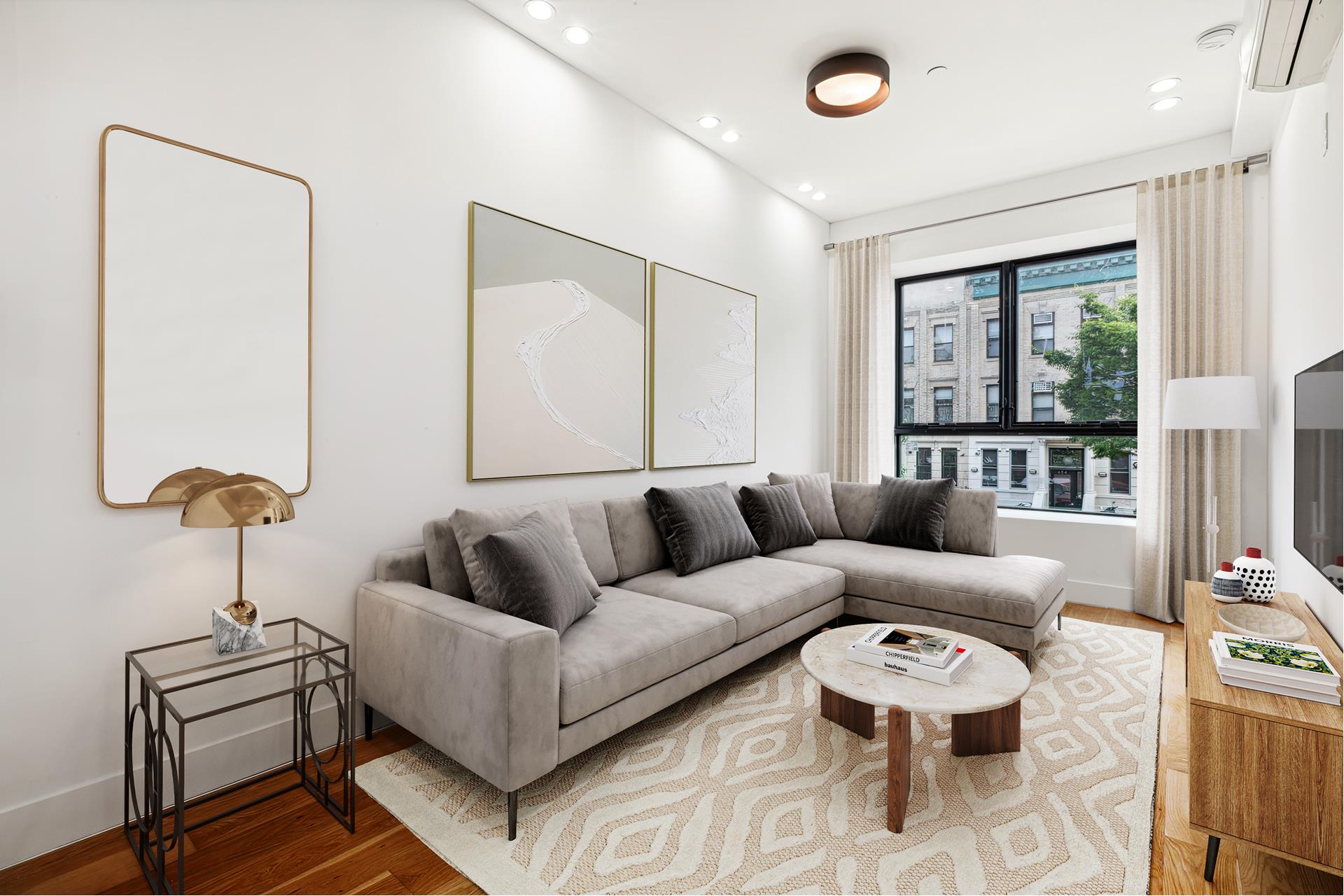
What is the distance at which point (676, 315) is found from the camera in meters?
3.71

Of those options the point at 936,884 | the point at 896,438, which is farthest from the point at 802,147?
the point at 936,884

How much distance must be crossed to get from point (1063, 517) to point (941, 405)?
3.84 feet

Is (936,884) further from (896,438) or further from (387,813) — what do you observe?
(896,438)

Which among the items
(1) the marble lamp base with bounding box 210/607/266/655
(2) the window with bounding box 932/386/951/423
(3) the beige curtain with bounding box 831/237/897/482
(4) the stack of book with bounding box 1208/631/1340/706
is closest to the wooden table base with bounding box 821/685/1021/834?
(4) the stack of book with bounding box 1208/631/1340/706

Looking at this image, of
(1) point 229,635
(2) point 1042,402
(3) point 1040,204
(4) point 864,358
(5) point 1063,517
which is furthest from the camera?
(4) point 864,358

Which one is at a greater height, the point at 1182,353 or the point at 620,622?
the point at 1182,353

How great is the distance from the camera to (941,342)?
202 inches

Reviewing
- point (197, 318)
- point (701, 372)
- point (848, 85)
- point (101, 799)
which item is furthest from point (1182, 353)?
point (101, 799)

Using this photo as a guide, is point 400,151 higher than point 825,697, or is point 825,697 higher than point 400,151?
point 400,151

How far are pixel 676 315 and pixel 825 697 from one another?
2.19m

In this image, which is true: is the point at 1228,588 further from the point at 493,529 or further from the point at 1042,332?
the point at 493,529

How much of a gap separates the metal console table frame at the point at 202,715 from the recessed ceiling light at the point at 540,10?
2.49 metres

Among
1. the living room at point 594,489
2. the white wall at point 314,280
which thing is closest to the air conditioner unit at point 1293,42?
the living room at point 594,489

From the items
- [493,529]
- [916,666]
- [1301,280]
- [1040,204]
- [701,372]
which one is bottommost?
[916,666]
